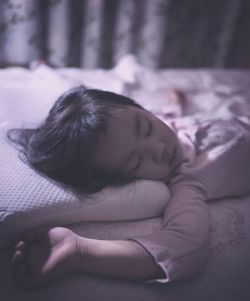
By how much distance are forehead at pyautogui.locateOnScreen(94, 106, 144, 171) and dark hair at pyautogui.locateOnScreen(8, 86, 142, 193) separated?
0.6 inches

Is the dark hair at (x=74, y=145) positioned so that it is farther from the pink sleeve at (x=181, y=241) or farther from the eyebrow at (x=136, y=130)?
the pink sleeve at (x=181, y=241)

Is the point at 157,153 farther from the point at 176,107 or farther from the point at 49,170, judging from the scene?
the point at 176,107

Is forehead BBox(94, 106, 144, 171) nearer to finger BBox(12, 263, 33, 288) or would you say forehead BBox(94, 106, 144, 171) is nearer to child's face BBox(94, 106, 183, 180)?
child's face BBox(94, 106, 183, 180)

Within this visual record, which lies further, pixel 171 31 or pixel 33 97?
pixel 171 31

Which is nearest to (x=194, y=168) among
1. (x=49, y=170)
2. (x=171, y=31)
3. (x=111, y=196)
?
(x=111, y=196)

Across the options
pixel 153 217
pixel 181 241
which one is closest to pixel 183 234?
pixel 181 241

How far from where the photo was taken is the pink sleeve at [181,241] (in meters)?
0.65

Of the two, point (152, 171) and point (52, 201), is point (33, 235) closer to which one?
point (52, 201)

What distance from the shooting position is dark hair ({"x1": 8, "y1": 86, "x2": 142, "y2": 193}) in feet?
2.64

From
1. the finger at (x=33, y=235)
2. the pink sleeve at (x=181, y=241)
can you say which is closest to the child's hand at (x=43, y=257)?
the finger at (x=33, y=235)

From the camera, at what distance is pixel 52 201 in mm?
703

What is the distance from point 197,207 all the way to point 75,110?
36 centimetres

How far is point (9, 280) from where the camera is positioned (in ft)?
2.04

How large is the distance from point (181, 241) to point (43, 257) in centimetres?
26
